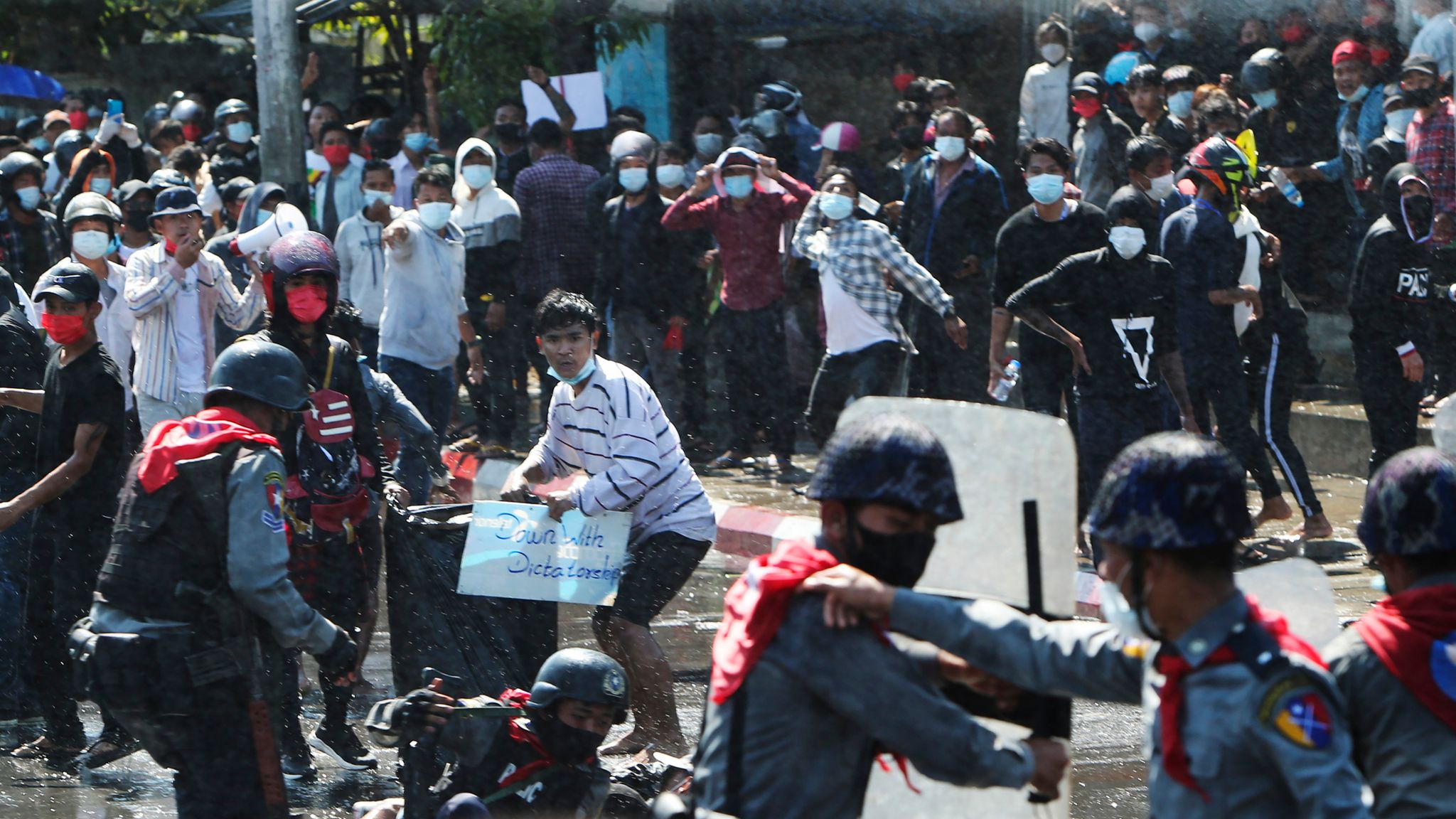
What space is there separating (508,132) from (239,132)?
3.09 meters

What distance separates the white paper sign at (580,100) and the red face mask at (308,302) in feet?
26.1

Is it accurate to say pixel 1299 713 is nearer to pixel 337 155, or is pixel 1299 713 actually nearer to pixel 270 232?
pixel 270 232

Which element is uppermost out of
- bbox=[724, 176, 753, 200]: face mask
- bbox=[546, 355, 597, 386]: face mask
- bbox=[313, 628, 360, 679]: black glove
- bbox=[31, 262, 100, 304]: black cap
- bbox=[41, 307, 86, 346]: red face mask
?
bbox=[724, 176, 753, 200]: face mask

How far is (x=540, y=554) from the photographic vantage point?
598 centimetres

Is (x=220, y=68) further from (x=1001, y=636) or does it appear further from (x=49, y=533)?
(x=1001, y=636)

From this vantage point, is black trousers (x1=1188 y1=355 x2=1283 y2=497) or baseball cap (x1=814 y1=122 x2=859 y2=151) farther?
baseball cap (x1=814 y1=122 x2=859 y2=151)

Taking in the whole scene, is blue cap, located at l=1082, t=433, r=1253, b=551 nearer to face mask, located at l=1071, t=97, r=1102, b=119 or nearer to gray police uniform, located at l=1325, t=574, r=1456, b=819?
gray police uniform, located at l=1325, t=574, r=1456, b=819

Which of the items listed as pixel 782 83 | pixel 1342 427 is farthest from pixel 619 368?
pixel 782 83

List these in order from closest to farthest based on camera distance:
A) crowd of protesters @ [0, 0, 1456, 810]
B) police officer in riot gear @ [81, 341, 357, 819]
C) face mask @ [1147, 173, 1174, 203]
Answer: police officer in riot gear @ [81, 341, 357, 819] → crowd of protesters @ [0, 0, 1456, 810] → face mask @ [1147, 173, 1174, 203]

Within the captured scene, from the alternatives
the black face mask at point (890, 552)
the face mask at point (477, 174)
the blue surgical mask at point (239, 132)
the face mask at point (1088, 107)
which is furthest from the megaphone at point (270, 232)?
the black face mask at point (890, 552)

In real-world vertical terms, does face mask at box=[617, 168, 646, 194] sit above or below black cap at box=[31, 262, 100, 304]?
above

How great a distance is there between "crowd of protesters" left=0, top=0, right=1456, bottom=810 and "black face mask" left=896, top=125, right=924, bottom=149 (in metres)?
0.05

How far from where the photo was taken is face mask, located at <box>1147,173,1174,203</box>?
9.30 metres

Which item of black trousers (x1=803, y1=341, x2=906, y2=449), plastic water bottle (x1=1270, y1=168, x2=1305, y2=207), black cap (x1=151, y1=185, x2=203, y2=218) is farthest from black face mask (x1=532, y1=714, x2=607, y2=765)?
plastic water bottle (x1=1270, y1=168, x2=1305, y2=207)
